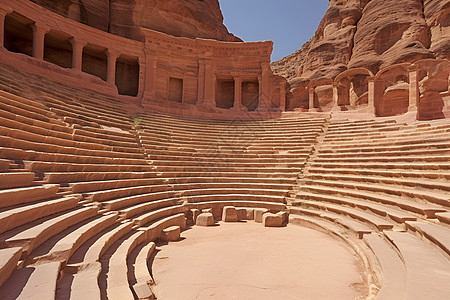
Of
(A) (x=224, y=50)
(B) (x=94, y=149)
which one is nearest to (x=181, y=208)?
(B) (x=94, y=149)

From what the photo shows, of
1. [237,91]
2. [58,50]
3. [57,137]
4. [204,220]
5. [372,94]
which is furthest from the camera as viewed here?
[237,91]

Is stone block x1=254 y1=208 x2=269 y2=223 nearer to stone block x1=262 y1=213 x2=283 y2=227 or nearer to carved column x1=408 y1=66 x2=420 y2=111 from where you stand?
stone block x1=262 y1=213 x2=283 y2=227

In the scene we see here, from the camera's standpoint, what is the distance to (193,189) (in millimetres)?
9805

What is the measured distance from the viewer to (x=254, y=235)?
6.95m

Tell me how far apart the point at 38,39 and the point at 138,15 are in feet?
27.7

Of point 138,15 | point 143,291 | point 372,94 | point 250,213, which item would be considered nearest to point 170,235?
point 143,291

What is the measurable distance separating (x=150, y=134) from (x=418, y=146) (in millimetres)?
10999

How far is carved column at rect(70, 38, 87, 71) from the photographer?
15.7m

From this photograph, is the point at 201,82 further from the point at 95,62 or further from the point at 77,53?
the point at 77,53

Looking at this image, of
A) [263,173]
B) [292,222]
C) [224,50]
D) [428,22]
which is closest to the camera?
[292,222]

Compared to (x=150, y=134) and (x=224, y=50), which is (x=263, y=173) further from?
(x=224, y=50)

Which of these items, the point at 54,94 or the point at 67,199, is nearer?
the point at 67,199

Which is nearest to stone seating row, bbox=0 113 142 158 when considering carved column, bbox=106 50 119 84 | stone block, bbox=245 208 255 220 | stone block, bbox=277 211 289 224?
stone block, bbox=245 208 255 220

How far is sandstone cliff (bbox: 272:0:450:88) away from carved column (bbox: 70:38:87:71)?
893 inches
